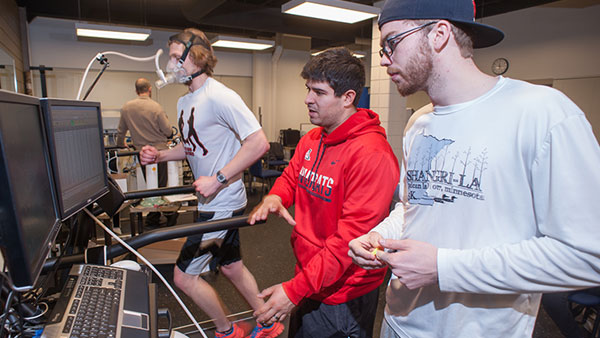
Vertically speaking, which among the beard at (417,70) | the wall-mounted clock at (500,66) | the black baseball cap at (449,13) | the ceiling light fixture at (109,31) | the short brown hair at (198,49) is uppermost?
the ceiling light fixture at (109,31)

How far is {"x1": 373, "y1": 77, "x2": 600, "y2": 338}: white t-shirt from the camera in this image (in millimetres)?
659

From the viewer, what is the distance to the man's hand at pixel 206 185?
164 centimetres

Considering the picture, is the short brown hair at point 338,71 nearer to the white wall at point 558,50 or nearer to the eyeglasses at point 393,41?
the eyeglasses at point 393,41

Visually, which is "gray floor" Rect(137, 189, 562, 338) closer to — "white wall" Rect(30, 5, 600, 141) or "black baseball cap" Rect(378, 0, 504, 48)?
"black baseball cap" Rect(378, 0, 504, 48)

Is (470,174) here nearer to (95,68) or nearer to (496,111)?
(496,111)

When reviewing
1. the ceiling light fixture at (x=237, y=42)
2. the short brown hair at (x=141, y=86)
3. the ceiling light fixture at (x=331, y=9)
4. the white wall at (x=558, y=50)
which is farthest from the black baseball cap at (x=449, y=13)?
the ceiling light fixture at (x=237, y=42)

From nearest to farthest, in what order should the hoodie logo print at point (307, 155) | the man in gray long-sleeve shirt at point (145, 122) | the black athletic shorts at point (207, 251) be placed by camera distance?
the hoodie logo print at point (307, 155)
the black athletic shorts at point (207, 251)
the man in gray long-sleeve shirt at point (145, 122)

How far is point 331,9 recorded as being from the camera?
14.4 feet

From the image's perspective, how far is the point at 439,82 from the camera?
87 cm

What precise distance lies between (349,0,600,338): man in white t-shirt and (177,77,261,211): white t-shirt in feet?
3.32

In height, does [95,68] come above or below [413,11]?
above

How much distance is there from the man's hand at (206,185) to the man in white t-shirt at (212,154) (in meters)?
0.10

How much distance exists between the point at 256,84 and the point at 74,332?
9.13m

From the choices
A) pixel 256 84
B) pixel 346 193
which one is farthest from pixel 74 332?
pixel 256 84
